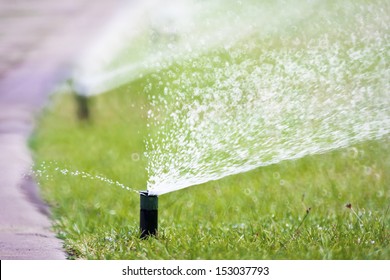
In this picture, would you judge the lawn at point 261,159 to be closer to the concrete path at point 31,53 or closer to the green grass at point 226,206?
the green grass at point 226,206

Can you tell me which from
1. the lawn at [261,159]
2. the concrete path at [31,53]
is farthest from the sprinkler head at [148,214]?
the concrete path at [31,53]

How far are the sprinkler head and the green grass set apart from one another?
6cm

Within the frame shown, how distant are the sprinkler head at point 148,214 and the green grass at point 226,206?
59 millimetres

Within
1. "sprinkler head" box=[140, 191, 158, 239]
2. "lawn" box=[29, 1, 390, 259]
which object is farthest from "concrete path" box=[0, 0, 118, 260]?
"sprinkler head" box=[140, 191, 158, 239]

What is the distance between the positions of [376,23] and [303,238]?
1914 millimetres

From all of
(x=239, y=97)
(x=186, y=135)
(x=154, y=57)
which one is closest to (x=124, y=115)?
(x=154, y=57)

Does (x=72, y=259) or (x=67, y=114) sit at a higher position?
(x=67, y=114)

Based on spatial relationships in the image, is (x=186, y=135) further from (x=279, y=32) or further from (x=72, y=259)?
(x=279, y=32)

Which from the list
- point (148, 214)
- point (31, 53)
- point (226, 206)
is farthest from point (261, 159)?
point (31, 53)

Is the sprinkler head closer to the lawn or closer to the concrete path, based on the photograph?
the lawn
